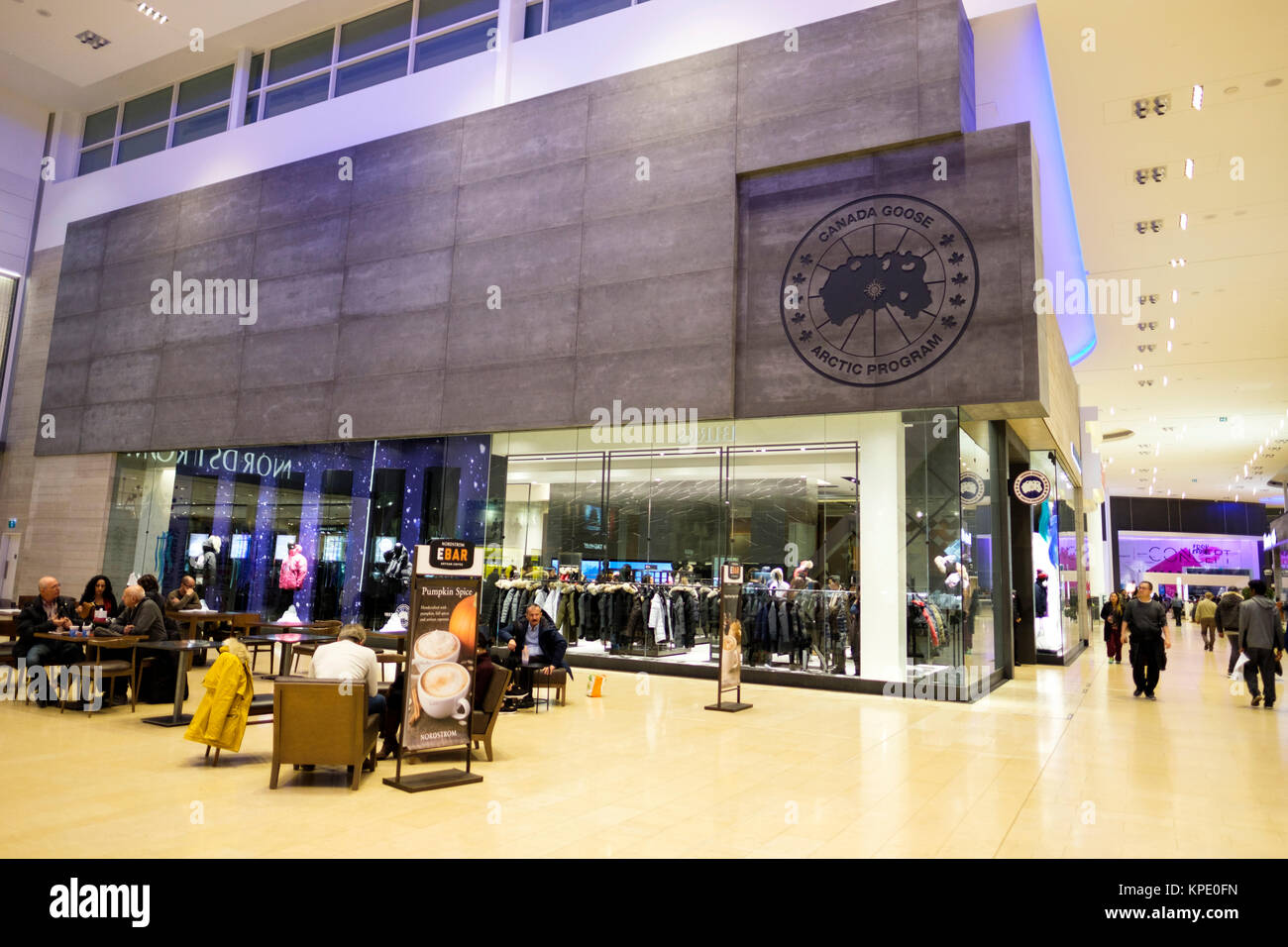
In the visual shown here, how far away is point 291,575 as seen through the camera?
46.5ft

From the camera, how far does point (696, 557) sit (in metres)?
11.4

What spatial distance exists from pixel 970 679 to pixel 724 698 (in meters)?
3.05

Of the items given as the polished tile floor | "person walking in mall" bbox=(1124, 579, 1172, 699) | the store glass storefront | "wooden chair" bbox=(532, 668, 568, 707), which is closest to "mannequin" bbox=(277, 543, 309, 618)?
the store glass storefront

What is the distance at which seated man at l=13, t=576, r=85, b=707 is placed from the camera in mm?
7641

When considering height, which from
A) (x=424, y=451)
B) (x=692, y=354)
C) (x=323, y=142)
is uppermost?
(x=323, y=142)

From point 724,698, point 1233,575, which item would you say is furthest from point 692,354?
point 1233,575

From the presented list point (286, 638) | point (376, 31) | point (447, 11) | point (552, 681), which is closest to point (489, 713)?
point (552, 681)

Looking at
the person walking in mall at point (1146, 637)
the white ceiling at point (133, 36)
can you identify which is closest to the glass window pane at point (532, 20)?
the white ceiling at point (133, 36)

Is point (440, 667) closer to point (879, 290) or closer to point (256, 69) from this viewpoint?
point (879, 290)

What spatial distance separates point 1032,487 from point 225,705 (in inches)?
469

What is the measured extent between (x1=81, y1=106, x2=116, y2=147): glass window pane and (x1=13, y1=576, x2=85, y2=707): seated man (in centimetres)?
1496

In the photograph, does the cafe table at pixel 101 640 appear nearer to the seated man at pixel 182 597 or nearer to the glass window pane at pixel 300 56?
the seated man at pixel 182 597

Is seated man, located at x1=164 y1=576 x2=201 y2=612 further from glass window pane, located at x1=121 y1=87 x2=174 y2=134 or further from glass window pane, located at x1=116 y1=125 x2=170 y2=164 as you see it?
glass window pane, located at x1=121 y1=87 x2=174 y2=134

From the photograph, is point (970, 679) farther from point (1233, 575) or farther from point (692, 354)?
point (1233, 575)
